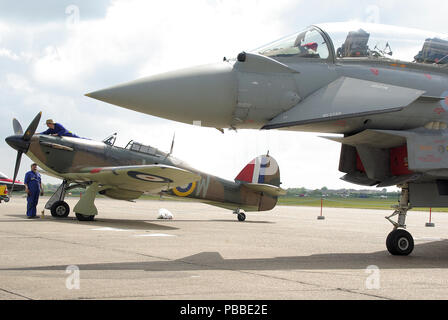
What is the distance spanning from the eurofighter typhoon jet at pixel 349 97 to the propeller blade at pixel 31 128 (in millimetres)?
9230

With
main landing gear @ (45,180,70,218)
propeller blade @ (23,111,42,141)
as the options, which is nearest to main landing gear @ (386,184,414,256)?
propeller blade @ (23,111,42,141)

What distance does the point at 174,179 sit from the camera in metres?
14.0

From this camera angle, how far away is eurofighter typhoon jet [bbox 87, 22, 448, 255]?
20.9 feet

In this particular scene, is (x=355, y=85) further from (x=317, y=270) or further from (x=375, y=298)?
(x=375, y=298)

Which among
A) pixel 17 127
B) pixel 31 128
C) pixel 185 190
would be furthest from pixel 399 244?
pixel 17 127

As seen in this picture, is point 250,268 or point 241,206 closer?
point 250,268

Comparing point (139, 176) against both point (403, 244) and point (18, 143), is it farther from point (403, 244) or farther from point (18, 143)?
point (403, 244)

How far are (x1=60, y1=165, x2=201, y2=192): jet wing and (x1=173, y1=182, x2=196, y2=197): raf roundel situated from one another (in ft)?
4.22

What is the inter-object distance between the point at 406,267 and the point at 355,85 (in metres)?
2.53

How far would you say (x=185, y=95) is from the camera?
6258 millimetres

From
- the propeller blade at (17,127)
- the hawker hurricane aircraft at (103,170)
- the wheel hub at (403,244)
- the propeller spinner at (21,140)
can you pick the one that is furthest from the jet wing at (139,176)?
the wheel hub at (403,244)

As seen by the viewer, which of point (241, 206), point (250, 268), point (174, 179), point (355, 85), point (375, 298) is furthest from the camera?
point (241, 206)

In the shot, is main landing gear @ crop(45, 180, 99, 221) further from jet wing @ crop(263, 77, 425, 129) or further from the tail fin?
jet wing @ crop(263, 77, 425, 129)
